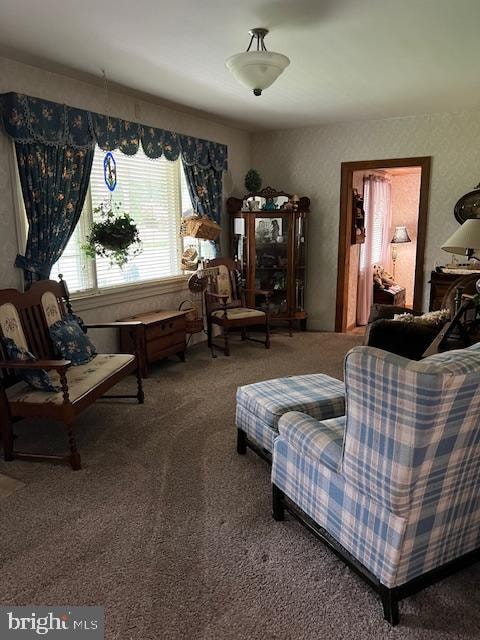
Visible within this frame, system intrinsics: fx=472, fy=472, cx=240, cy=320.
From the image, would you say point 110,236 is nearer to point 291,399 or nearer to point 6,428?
point 6,428

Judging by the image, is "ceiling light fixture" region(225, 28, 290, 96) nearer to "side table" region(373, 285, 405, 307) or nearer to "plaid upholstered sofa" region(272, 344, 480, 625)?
"plaid upholstered sofa" region(272, 344, 480, 625)

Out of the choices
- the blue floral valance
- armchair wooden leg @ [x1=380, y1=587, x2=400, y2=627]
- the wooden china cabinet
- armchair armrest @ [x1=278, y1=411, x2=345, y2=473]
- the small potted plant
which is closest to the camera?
armchair wooden leg @ [x1=380, y1=587, x2=400, y2=627]

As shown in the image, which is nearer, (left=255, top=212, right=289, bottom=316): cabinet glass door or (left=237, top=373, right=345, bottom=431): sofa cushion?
(left=237, top=373, right=345, bottom=431): sofa cushion

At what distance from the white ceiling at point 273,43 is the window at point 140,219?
777 mm

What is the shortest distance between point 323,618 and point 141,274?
3762mm

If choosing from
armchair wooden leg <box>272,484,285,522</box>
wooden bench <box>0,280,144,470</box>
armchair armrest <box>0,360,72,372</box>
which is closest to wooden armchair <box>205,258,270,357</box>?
wooden bench <box>0,280,144,470</box>

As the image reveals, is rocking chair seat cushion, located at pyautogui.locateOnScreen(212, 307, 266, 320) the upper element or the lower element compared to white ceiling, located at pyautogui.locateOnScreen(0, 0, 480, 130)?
lower

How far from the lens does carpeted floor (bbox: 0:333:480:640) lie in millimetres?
1743

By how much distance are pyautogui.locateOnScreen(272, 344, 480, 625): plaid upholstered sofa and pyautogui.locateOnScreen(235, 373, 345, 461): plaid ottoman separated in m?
0.62

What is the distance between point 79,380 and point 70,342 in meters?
0.41

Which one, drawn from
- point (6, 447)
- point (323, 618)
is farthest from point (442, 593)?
point (6, 447)

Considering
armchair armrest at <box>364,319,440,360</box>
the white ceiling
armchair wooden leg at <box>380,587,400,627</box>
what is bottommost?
armchair wooden leg at <box>380,587,400,627</box>

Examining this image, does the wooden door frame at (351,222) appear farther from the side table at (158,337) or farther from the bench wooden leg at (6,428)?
the bench wooden leg at (6,428)

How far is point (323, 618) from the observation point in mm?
1757
